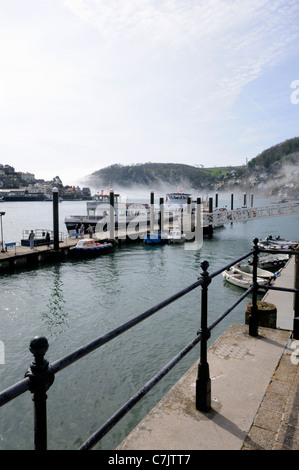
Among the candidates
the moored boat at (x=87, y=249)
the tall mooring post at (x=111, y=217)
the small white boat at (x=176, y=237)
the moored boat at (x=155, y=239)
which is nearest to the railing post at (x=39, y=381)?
the moored boat at (x=87, y=249)

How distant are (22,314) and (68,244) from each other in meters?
17.1

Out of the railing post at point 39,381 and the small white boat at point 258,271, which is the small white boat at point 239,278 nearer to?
the small white boat at point 258,271

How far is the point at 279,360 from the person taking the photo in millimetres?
4168

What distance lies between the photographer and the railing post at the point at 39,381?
154 centimetres

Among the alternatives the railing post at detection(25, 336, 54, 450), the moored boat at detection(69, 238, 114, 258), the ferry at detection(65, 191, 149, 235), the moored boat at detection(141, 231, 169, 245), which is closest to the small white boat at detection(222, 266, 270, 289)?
the moored boat at detection(69, 238, 114, 258)

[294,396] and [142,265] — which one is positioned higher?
[294,396]

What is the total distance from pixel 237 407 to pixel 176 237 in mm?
36206

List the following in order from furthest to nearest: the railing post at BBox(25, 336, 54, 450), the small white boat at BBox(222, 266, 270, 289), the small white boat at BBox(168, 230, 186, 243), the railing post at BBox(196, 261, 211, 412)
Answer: the small white boat at BBox(168, 230, 186, 243), the small white boat at BBox(222, 266, 270, 289), the railing post at BBox(196, 261, 211, 412), the railing post at BBox(25, 336, 54, 450)

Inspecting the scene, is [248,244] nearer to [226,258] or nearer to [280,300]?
[226,258]

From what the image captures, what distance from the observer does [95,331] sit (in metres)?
13.5

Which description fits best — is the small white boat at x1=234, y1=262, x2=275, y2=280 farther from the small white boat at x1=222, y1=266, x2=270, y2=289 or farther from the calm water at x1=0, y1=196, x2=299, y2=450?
the calm water at x1=0, y1=196, x2=299, y2=450

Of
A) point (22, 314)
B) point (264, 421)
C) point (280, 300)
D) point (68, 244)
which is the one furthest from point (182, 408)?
point (68, 244)

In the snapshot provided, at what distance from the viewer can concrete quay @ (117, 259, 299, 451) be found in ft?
9.13

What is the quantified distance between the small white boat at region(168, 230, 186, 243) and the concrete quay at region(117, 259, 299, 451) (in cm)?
3448
